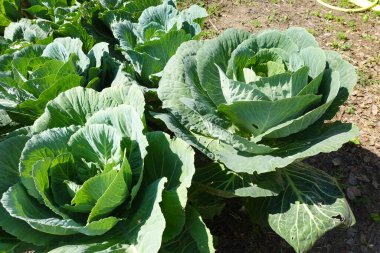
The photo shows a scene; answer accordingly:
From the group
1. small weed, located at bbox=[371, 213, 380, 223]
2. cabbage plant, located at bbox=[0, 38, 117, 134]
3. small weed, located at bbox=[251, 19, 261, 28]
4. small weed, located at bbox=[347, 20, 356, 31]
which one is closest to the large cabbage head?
cabbage plant, located at bbox=[0, 38, 117, 134]

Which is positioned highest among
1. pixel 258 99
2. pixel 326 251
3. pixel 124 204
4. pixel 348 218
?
pixel 258 99

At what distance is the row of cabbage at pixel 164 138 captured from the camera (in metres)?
1.91

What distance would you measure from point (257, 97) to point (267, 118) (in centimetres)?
14

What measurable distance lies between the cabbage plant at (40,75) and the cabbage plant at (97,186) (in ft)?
1.36

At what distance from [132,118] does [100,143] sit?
0.67ft

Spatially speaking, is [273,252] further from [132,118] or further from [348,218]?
[132,118]

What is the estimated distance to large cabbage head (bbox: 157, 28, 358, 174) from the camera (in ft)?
7.16

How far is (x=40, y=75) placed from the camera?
2.58m

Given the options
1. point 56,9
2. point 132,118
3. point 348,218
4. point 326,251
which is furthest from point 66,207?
point 56,9

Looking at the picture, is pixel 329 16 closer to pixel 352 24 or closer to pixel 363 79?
pixel 352 24

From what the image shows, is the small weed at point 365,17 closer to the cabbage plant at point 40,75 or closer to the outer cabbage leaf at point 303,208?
the outer cabbage leaf at point 303,208

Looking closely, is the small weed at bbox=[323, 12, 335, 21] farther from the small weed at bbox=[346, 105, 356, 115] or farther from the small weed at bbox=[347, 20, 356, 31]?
the small weed at bbox=[346, 105, 356, 115]

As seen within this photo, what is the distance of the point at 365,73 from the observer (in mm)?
4555

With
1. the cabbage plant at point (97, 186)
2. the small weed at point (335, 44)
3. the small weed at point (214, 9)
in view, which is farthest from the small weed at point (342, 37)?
the cabbage plant at point (97, 186)
